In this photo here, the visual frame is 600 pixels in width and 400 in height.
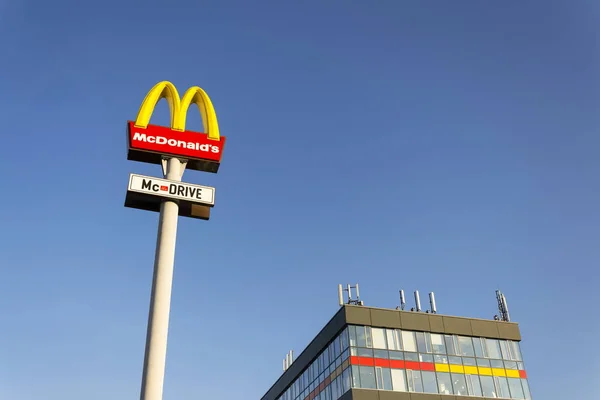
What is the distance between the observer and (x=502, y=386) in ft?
170

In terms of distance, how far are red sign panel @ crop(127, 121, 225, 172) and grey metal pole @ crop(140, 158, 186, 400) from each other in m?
0.64

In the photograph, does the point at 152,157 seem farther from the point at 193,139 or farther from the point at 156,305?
the point at 156,305

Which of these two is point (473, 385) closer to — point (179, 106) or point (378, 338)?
point (378, 338)

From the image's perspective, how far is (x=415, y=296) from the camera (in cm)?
5550

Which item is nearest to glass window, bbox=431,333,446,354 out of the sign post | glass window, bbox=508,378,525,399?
glass window, bbox=508,378,525,399

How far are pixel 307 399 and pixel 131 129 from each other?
32.9 m

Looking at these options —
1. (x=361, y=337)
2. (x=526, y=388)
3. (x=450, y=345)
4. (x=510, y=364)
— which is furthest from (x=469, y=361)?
(x=361, y=337)

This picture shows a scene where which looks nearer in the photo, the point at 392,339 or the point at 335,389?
the point at 335,389

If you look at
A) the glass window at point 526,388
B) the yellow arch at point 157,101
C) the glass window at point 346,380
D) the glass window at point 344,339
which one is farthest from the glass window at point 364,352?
the yellow arch at point 157,101

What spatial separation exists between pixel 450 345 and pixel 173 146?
29867 mm

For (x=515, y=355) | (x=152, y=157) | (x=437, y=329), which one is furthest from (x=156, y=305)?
(x=515, y=355)

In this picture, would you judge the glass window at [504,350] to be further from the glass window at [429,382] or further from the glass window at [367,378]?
the glass window at [367,378]

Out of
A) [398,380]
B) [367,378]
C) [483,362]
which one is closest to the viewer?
Answer: [367,378]

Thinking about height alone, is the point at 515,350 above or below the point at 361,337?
above
